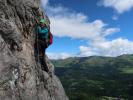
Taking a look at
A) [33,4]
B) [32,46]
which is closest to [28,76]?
[32,46]

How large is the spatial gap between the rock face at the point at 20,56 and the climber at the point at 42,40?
864 mm

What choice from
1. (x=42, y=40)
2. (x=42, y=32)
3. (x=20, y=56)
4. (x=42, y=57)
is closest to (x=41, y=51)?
(x=42, y=57)

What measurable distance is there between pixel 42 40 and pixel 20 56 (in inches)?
215

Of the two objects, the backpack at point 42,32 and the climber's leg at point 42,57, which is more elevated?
the backpack at point 42,32

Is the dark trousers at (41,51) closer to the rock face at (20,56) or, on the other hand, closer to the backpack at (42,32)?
the backpack at (42,32)

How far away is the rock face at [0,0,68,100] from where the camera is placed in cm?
2641

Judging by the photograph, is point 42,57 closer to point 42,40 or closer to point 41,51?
point 41,51

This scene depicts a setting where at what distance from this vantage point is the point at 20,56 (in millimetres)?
30609

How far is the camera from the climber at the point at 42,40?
112 feet

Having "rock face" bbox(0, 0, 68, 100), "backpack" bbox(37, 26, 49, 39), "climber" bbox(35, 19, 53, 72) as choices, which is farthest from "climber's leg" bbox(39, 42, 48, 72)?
"backpack" bbox(37, 26, 49, 39)

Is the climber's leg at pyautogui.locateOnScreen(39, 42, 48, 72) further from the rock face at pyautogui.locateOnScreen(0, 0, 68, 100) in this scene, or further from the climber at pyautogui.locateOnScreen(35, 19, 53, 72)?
the rock face at pyautogui.locateOnScreen(0, 0, 68, 100)

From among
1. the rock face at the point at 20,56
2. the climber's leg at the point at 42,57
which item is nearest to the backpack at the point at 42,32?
the rock face at the point at 20,56

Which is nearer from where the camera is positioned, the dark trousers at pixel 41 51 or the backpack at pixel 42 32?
the backpack at pixel 42 32

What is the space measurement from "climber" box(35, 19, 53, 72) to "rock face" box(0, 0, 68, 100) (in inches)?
34.0
